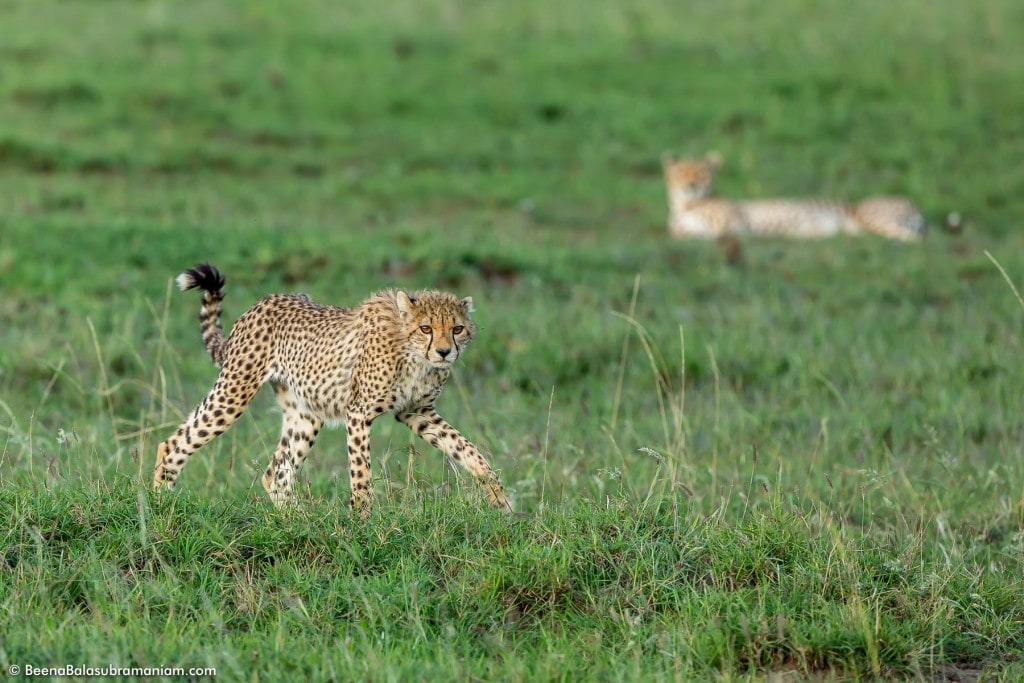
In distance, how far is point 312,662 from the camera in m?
4.08

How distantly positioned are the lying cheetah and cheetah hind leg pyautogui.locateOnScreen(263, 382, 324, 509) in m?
7.02

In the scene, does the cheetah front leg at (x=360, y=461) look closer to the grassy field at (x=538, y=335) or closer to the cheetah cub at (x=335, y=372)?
the cheetah cub at (x=335, y=372)

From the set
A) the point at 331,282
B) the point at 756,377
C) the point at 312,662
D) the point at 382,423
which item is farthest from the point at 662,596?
the point at 331,282

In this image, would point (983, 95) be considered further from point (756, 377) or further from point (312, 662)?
point (312, 662)

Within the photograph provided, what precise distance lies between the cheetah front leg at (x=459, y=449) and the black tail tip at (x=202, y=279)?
3.18 ft

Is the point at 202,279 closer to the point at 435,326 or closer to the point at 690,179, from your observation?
the point at 435,326

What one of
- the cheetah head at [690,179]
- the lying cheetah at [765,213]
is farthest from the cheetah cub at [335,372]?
the cheetah head at [690,179]

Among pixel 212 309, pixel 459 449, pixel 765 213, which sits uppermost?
pixel 212 309

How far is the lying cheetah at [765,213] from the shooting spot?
1273 cm

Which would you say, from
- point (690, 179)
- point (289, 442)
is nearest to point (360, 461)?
point (289, 442)

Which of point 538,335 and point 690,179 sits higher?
point 690,179

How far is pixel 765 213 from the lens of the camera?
13352 millimetres

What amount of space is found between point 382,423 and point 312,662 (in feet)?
11.7

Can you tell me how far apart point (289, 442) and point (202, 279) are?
730 mm
